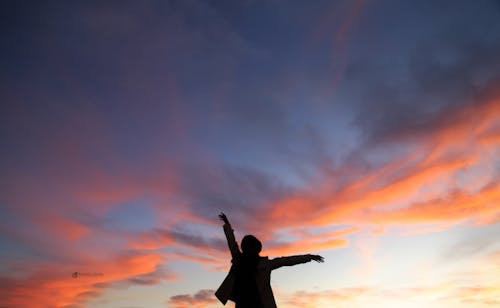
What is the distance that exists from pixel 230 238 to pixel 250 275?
1140 millimetres

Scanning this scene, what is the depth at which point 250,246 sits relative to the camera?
35.1 ft

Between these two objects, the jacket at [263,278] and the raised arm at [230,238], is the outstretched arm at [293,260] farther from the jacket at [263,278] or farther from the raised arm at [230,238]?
the raised arm at [230,238]

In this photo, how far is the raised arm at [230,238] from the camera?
11008 mm

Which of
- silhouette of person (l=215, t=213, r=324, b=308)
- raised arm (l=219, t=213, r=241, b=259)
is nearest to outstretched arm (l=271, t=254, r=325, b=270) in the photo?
silhouette of person (l=215, t=213, r=324, b=308)

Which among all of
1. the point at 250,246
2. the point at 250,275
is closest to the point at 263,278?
the point at 250,275

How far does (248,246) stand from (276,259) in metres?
0.77

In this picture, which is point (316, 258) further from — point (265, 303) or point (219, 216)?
point (219, 216)

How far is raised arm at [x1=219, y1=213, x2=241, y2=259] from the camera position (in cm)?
1101

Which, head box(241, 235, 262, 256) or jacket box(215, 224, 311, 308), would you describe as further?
head box(241, 235, 262, 256)

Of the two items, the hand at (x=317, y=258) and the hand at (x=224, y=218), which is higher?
the hand at (x=224, y=218)

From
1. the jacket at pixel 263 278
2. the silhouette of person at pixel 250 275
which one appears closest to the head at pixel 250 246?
the silhouette of person at pixel 250 275

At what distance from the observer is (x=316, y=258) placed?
10727 mm

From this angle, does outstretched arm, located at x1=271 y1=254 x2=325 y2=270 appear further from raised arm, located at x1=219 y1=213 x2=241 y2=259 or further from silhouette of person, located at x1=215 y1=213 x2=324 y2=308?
raised arm, located at x1=219 y1=213 x2=241 y2=259

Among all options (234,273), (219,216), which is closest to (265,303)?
(234,273)
